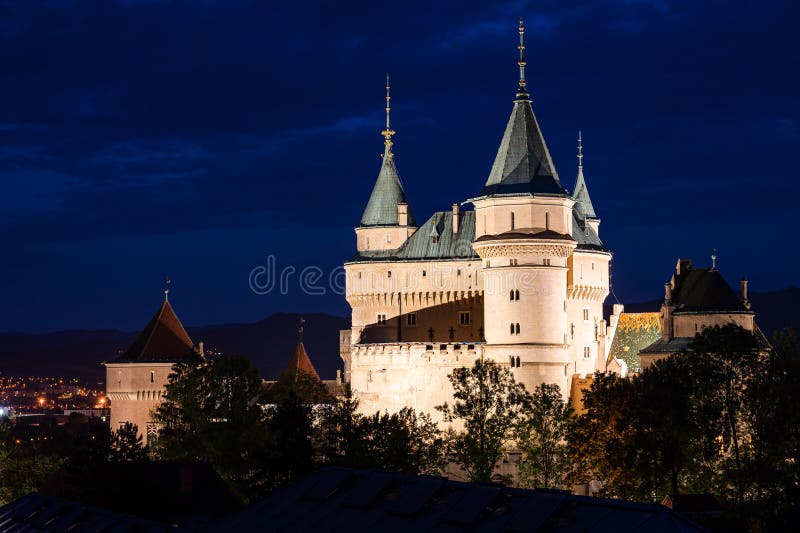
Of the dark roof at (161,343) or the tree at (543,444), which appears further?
the dark roof at (161,343)

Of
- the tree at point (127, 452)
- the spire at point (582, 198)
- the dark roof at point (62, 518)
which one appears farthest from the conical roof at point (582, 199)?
the dark roof at point (62, 518)

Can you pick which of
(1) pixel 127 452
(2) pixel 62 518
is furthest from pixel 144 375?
(2) pixel 62 518

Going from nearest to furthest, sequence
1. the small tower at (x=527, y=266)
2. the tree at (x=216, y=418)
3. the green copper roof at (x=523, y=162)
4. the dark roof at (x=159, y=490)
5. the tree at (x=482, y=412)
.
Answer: the dark roof at (x=159, y=490) → the tree at (x=216, y=418) → the tree at (x=482, y=412) → the small tower at (x=527, y=266) → the green copper roof at (x=523, y=162)

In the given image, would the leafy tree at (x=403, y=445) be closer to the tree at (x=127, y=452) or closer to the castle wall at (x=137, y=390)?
the tree at (x=127, y=452)

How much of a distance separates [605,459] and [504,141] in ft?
107

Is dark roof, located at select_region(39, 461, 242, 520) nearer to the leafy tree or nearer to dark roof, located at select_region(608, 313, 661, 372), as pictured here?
the leafy tree

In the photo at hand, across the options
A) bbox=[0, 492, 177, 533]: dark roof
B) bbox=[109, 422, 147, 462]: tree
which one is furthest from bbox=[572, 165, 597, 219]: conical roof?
bbox=[0, 492, 177, 533]: dark roof

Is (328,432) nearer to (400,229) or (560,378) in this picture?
(560,378)

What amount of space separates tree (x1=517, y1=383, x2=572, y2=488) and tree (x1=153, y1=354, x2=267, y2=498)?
1411 centimetres

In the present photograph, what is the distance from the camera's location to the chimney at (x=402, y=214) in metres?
122

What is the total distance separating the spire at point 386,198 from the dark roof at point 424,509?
5951 centimetres

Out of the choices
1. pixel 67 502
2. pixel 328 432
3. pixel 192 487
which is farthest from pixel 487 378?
pixel 67 502

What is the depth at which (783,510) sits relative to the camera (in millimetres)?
69875

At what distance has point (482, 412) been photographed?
96.6 m
